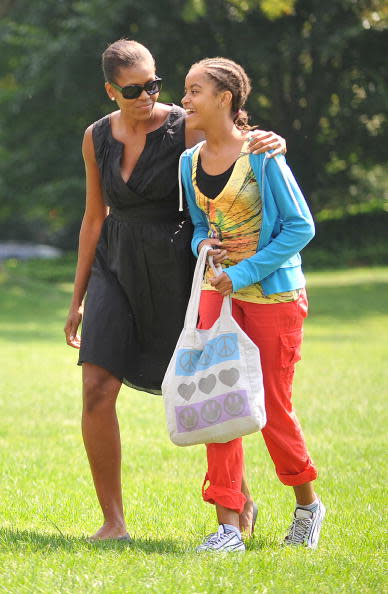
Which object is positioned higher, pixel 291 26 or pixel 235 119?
pixel 291 26

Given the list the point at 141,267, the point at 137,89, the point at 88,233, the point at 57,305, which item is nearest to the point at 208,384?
the point at 141,267

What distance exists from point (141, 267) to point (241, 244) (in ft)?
1.82

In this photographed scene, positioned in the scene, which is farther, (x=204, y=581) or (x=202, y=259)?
(x=202, y=259)

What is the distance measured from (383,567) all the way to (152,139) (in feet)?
7.00

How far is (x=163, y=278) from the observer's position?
509 cm

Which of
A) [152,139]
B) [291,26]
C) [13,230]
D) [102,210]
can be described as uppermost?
[291,26]

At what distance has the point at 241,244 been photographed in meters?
4.75

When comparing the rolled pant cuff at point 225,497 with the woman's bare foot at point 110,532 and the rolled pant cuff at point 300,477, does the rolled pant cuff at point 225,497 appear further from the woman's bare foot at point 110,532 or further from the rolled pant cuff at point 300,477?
the woman's bare foot at point 110,532

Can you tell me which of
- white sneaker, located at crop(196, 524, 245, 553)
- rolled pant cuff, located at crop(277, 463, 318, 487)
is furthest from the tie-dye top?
white sneaker, located at crop(196, 524, 245, 553)

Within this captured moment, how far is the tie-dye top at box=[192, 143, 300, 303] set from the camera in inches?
184

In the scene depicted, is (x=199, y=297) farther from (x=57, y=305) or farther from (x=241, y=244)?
(x=57, y=305)

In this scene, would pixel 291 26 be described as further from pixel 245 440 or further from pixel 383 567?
pixel 383 567

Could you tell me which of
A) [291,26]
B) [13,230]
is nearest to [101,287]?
[291,26]

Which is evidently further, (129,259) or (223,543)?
(129,259)
